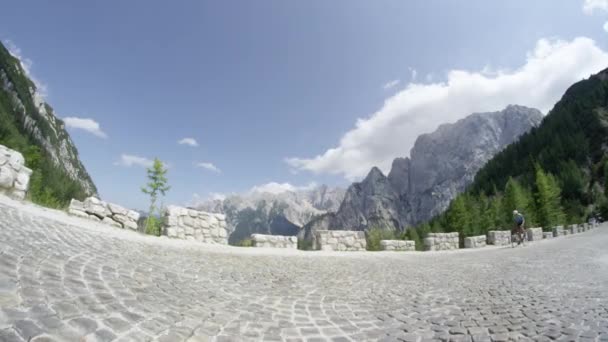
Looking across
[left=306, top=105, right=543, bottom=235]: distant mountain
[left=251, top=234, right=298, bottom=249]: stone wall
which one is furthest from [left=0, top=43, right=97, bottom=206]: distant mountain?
[left=306, top=105, right=543, bottom=235]: distant mountain

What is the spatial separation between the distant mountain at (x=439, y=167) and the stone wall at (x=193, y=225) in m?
144

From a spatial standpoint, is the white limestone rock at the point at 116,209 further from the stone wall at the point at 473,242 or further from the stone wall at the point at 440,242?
the stone wall at the point at 473,242

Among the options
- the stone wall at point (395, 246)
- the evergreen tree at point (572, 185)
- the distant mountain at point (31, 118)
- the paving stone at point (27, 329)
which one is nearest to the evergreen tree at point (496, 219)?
the stone wall at point (395, 246)

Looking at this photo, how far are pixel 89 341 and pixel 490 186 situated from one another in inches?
4493

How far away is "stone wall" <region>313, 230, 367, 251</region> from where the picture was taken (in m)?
14.1

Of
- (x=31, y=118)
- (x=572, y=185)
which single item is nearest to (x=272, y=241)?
(x=572, y=185)

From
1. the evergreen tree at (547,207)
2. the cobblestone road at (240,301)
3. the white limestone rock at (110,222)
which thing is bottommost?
the cobblestone road at (240,301)

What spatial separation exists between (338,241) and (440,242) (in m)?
7.38

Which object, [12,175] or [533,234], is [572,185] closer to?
[533,234]

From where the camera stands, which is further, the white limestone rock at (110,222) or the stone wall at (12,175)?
the white limestone rock at (110,222)

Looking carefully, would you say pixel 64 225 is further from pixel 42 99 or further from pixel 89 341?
pixel 42 99

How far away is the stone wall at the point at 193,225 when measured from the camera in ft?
38.3

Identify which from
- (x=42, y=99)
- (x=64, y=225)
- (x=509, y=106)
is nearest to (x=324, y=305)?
(x=64, y=225)

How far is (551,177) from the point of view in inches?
1844
